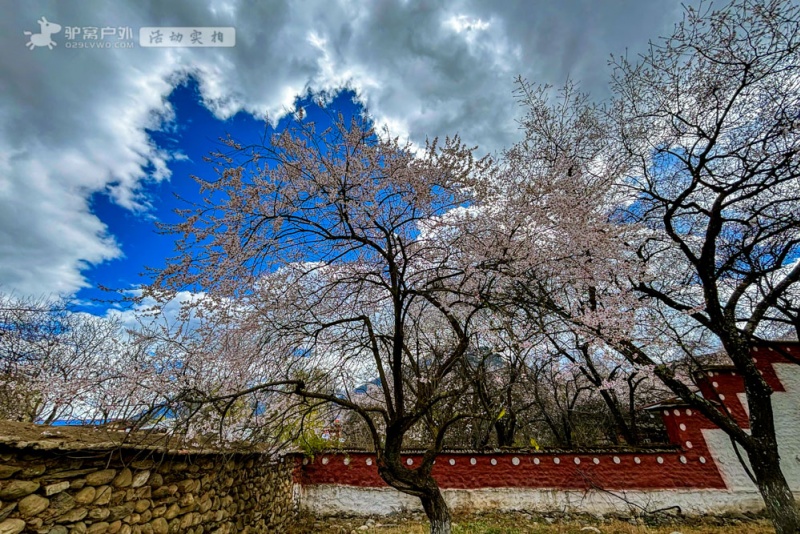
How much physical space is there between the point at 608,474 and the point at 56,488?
8.22 metres

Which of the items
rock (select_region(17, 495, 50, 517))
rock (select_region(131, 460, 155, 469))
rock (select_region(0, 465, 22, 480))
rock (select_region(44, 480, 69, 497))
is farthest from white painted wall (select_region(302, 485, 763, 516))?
rock (select_region(0, 465, 22, 480))

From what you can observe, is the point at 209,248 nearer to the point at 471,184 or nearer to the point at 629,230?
the point at 471,184

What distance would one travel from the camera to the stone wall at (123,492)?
2.26 m

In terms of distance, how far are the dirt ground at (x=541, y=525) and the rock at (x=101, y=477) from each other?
15.2 ft

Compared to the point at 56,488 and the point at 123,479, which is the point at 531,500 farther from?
the point at 56,488

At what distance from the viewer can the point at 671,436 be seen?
7086mm

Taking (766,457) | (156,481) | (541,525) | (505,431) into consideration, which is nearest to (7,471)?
(156,481)

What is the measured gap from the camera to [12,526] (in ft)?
7.00

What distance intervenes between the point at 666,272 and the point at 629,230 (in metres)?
1.62

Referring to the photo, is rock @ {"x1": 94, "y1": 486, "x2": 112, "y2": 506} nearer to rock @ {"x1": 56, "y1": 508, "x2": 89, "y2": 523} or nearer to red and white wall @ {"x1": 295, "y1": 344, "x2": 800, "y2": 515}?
rock @ {"x1": 56, "y1": 508, "x2": 89, "y2": 523}

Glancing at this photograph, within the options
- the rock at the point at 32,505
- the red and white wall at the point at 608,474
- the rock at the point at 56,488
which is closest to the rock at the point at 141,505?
the rock at the point at 56,488

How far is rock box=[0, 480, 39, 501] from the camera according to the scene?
7.04ft

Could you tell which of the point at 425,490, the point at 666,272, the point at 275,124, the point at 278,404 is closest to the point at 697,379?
the point at 666,272

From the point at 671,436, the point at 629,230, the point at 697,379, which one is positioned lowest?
the point at 671,436
